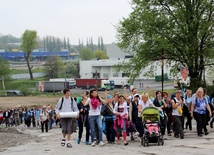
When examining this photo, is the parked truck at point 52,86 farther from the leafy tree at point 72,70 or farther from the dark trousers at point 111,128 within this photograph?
the dark trousers at point 111,128

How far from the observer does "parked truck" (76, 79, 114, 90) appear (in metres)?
94.2

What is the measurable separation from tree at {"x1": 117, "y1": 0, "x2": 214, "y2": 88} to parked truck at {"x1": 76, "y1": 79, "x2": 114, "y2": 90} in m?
57.1

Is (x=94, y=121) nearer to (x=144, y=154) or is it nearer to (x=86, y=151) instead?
(x=86, y=151)

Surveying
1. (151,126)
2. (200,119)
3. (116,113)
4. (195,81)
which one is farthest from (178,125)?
(195,81)

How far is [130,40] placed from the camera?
35344 mm

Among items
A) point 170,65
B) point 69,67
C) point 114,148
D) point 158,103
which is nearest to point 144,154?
point 114,148

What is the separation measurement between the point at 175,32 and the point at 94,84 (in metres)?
67.3

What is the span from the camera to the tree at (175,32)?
32250mm

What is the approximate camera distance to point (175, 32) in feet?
108

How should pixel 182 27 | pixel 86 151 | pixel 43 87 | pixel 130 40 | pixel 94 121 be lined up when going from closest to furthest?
pixel 86 151 < pixel 94 121 < pixel 182 27 < pixel 130 40 < pixel 43 87

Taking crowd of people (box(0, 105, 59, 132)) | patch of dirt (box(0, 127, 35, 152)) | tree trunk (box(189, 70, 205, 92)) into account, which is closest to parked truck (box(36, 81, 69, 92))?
crowd of people (box(0, 105, 59, 132))

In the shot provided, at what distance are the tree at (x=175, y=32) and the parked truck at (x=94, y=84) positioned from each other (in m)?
57.1

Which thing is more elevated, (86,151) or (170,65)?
(170,65)

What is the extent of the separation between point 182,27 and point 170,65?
467 centimetres
